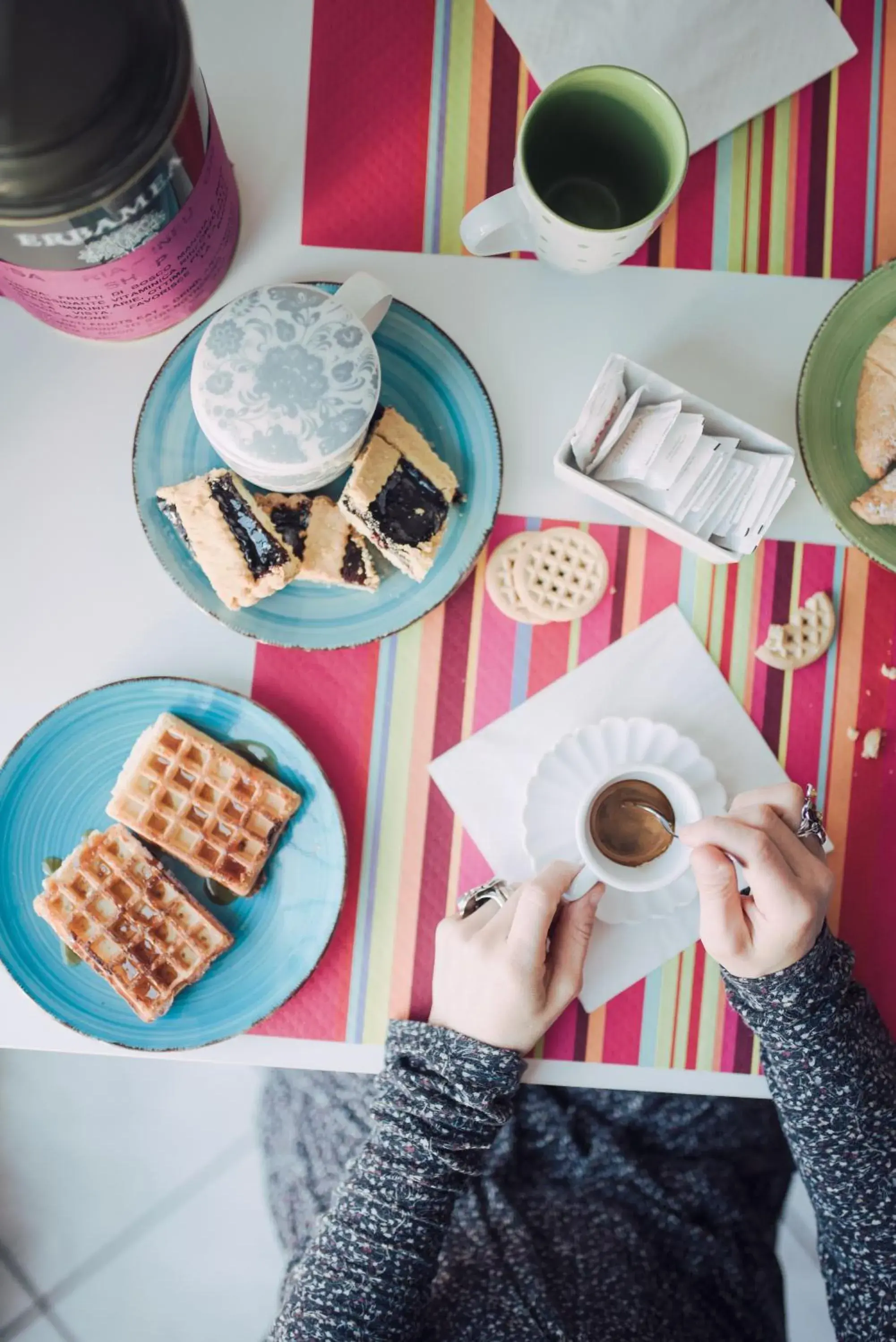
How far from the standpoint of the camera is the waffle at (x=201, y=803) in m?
0.87

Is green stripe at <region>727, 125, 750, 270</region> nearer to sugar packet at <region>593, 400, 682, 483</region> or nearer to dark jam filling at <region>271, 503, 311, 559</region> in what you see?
sugar packet at <region>593, 400, 682, 483</region>

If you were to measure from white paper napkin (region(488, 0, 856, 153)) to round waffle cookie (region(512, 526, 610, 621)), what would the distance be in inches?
15.0

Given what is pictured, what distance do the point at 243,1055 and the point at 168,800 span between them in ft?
0.81

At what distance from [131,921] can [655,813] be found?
0.48 metres

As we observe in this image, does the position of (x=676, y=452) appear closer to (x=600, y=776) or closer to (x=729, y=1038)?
(x=600, y=776)

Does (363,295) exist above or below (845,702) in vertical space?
above

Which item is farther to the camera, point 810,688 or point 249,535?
point 810,688

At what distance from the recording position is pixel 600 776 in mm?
877

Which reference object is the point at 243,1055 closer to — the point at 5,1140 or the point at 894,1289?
the point at 894,1289

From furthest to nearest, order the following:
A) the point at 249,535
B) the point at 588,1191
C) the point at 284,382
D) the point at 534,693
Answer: the point at 588,1191 < the point at 534,693 < the point at 249,535 < the point at 284,382

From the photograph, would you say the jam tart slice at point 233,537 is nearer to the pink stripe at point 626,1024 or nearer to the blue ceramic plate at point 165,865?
the blue ceramic plate at point 165,865

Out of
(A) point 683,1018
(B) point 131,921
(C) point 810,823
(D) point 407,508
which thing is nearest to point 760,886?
(C) point 810,823

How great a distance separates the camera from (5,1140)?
150cm

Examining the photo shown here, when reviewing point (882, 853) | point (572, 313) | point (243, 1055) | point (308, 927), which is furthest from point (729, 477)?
point (243, 1055)
